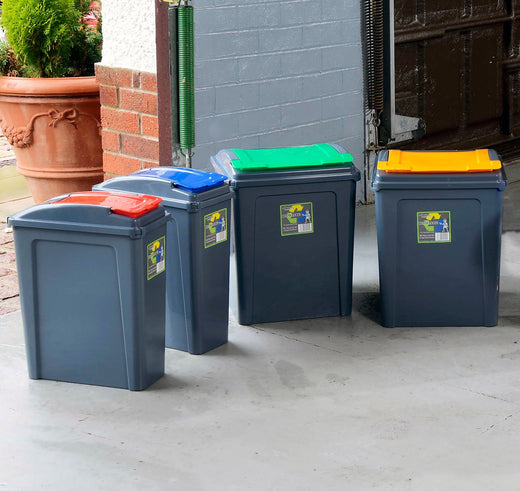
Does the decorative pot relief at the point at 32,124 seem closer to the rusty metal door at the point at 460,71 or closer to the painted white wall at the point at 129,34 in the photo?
the painted white wall at the point at 129,34

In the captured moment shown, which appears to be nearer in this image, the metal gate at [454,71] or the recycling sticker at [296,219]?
the recycling sticker at [296,219]

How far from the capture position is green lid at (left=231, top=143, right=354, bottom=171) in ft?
17.0

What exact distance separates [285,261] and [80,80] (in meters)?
2.38

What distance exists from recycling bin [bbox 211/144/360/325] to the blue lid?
233mm

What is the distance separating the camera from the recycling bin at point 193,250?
4801mm

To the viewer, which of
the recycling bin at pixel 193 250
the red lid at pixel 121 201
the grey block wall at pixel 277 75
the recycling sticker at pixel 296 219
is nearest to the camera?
the red lid at pixel 121 201

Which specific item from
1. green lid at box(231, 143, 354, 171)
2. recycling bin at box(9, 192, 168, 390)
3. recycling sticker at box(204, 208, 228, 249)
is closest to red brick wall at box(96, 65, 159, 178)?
green lid at box(231, 143, 354, 171)

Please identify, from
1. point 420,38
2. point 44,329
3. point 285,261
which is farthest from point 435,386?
point 420,38

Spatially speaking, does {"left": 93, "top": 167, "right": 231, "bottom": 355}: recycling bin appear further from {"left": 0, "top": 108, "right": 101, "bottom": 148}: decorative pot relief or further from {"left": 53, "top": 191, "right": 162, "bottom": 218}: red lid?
{"left": 0, "top": 108, "right": 101, "bottom": 148}: decorative pot relief

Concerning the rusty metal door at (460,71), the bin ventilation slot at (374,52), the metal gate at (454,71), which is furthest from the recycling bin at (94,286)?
the rusty metal door at (460,71)

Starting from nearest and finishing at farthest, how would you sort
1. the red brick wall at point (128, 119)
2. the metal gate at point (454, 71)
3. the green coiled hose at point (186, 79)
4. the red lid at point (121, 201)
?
the red lid at point (121, 201), the green coiled hose at point (186, 79), the red brick wall at point (128, 119), the metal gate at point (454, 71)

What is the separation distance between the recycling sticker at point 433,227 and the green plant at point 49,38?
9.98ft

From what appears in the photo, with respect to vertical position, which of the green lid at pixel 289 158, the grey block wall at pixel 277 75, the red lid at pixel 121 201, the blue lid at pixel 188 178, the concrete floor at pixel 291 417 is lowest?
the concrete floor at pixel 291 417

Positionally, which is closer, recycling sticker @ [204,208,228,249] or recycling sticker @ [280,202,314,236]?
recycling sticker @ [204,208,228,249]
